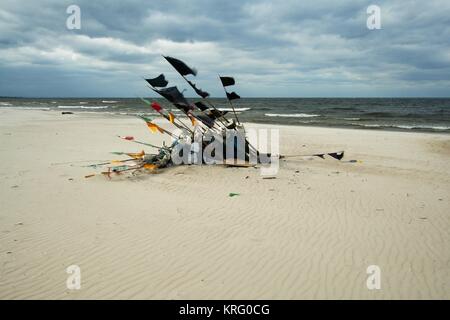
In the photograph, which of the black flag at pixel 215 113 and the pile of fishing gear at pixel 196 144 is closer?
the pile of fishing gear at pixel 196 144

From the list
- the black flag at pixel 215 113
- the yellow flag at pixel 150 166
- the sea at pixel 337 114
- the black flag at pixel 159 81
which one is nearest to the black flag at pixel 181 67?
the black flag at pixel 159 81

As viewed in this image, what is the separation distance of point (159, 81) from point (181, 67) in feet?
2.00

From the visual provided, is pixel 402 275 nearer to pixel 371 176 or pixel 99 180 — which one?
pixel 371 176

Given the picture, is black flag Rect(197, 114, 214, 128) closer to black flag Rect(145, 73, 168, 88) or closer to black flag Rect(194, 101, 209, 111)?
black flag Rect(194, 101, 209, 111)

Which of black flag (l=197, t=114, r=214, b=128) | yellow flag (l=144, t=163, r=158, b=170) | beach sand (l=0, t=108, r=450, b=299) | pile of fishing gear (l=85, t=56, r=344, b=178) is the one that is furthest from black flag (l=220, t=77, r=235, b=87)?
yellow flag (l=144, t=163, r=158, b=170)

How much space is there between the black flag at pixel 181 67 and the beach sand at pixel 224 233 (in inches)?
84.8

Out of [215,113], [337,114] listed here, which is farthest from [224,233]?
[337,114]

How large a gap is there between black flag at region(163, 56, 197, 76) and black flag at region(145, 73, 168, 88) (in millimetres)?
388

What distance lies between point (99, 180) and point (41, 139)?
7008 mm

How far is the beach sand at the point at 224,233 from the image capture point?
3.32 meters

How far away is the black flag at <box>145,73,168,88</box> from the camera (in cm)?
707

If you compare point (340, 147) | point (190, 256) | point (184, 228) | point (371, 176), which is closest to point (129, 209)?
point (184, 228)

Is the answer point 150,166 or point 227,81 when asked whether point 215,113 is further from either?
point 150,166

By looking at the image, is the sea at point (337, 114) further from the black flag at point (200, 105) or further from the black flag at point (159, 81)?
the black flag at point (159, 81)
